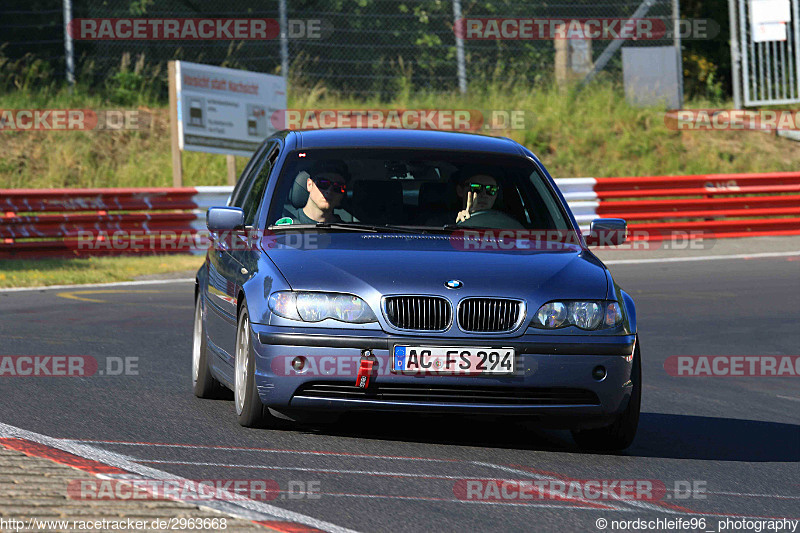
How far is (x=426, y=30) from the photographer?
2489 cm

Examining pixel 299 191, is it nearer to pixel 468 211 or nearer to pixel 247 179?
pixel 468 211

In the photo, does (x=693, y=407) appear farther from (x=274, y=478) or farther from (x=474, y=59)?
(x=474, y=59)

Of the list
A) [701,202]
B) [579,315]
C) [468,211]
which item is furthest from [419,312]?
[701,202]

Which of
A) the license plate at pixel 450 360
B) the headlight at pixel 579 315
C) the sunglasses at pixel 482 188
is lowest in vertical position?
the license plate at pixel 450 360

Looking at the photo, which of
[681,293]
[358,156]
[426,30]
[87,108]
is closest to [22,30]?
[87,108]

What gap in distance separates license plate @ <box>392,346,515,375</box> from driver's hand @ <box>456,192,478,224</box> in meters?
1.38

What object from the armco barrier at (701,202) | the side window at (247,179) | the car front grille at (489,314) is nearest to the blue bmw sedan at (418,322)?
the car front grille at (489,314)

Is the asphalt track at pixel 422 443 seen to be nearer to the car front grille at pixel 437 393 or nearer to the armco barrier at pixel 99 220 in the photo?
the car front grille at pixel 437 393

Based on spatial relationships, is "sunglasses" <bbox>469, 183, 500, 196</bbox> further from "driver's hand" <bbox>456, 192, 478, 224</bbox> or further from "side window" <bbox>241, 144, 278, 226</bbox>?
"side window" <bbox>241, 144, 278, 226</bbox>

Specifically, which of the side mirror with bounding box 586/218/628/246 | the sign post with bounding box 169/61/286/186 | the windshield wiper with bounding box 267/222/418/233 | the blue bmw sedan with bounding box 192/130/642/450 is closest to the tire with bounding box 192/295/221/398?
the blue bmw sedan with bounding box 192/130/642/450

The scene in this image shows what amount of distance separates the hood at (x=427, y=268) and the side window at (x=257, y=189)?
2.73 feet

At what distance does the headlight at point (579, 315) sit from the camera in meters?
6.62

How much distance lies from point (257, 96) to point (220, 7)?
19.0ft

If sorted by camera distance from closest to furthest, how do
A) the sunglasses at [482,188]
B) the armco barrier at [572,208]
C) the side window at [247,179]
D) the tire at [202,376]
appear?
1. the sunglasses at [482,188]
2. the tire at [202,376]
3. the side window at [247,179]
4. the armco barrier at [572,208]
